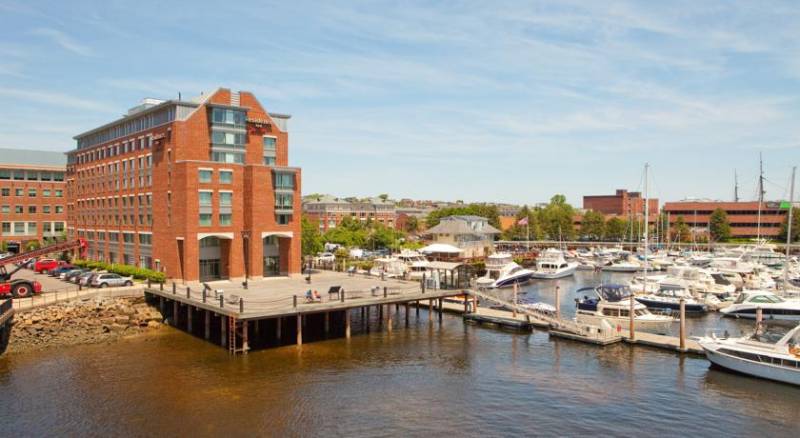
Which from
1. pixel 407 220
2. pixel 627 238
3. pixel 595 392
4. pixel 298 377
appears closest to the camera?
pixel 595 392

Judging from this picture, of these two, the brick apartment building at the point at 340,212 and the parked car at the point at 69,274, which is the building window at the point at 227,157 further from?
the brick apartment building at the point at 340,212

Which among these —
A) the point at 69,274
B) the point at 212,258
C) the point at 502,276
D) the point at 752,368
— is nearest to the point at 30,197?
the point at 69,274

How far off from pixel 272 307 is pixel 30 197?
74.9m

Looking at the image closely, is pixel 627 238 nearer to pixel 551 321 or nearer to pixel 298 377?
pixel 551 321

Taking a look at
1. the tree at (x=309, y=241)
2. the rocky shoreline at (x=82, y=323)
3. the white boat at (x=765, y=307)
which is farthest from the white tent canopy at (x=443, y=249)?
the rocky shoreline at (x=82, y=323)

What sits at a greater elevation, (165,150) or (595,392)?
(165,150)

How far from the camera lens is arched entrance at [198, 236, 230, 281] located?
205 feet

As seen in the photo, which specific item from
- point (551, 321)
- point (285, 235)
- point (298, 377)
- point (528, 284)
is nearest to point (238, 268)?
point (285, 235)

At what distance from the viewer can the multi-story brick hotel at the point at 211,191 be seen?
61000 millimetres

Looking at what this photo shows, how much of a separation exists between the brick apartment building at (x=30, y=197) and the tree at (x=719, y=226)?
140817mm

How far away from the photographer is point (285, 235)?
6569cm

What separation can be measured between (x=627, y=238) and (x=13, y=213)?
141 metres

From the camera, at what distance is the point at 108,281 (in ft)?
190

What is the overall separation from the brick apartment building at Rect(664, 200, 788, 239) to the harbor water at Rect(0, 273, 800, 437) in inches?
4759
